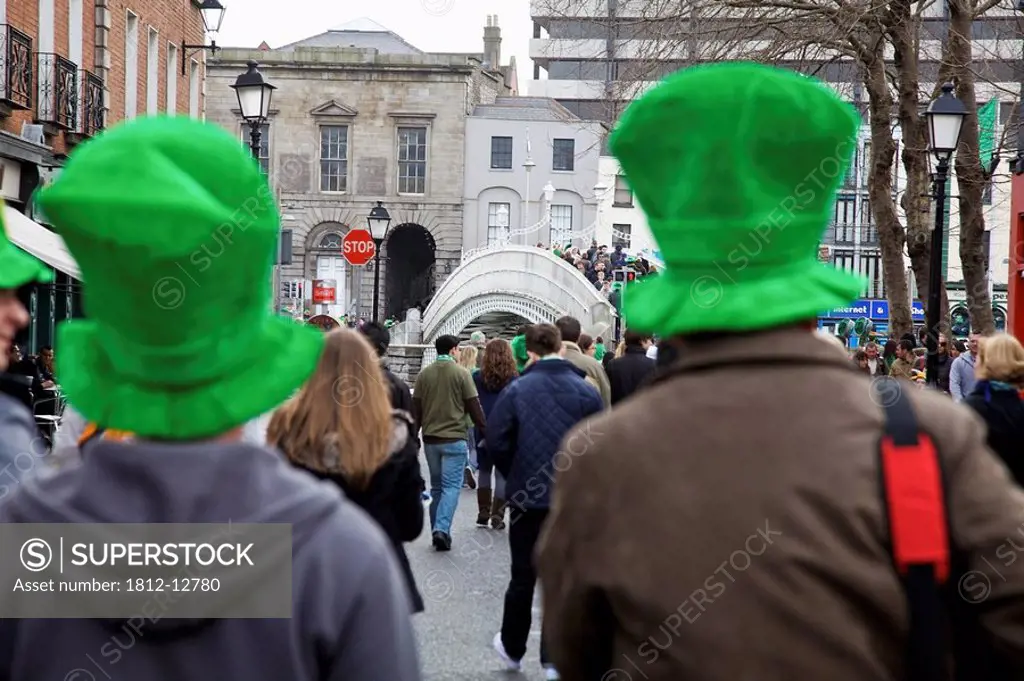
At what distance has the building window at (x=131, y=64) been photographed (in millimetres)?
27391

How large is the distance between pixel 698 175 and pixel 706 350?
276 mm

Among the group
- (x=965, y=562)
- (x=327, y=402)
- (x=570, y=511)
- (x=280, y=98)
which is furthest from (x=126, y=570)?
(x=280, y=98)

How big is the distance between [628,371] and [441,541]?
6.61 ft

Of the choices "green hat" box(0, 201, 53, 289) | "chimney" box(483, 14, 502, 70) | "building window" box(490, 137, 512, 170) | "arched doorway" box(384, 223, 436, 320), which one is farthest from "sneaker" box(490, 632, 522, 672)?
"chimney" box(483, 14, 502, 70)

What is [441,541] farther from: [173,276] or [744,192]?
[173,276]

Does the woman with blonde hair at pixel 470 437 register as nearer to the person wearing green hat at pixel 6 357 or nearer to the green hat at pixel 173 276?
the person wearing green hat at pixel 6 357

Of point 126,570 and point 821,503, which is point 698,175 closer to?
point 821,503

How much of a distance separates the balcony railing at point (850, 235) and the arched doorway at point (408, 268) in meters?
16.9

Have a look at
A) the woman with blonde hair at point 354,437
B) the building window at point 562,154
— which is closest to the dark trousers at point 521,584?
the woman with blonde hair at point 354,437

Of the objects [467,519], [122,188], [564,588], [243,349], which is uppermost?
[122,188]

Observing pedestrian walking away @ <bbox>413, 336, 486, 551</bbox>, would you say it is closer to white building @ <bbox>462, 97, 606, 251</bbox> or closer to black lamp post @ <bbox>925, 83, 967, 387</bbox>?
black lamp post @ <bbox>925, 83, 967, 387</bbox>

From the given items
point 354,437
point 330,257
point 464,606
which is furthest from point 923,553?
point 330,257

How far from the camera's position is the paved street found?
25.5 feet

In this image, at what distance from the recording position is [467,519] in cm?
1417
